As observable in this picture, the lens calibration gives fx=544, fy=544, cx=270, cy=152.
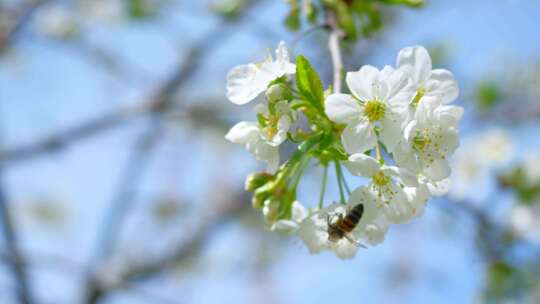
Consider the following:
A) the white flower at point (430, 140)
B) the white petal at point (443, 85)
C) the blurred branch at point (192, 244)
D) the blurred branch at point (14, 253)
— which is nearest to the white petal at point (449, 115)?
the white flower at point (430, 140)

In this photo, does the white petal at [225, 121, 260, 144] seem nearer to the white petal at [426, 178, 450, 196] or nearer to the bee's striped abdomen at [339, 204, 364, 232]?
the bee's striped abdomen at [339, 204, 364, 232]

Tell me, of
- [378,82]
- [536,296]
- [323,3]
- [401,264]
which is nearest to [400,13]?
[536,296]

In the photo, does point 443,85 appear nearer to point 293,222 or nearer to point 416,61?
point 416,61

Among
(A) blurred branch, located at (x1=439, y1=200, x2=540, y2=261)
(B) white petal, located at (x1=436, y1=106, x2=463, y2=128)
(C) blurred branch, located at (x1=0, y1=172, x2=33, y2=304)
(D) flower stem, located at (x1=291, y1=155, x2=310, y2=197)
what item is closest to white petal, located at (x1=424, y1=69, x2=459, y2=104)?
(B) white petal, located at (x1=436, y1=106, x2=463, y2=128)

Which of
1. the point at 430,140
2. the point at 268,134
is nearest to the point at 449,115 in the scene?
the point at 430,140

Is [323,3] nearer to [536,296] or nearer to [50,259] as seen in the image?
[50,259]
